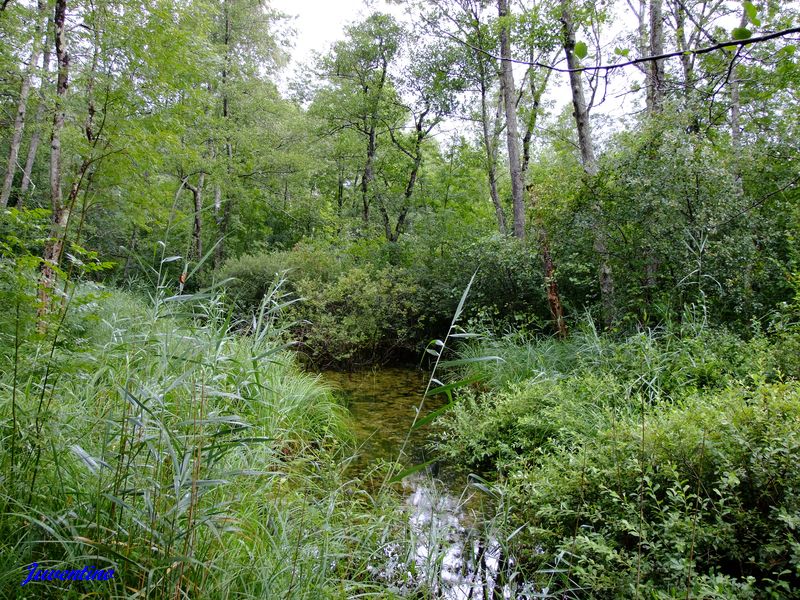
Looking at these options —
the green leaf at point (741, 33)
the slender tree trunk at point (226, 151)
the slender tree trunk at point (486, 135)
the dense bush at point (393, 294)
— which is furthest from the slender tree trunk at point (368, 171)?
the green leaf at point (741, 33)

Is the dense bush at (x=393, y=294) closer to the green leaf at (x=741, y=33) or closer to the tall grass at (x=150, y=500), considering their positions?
the tall grass at (x=150, y=500)

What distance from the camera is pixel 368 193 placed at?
544 inches

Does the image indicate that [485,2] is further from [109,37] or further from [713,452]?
[713,452]

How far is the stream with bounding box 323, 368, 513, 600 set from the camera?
7.87ft

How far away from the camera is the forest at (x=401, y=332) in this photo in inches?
68.4

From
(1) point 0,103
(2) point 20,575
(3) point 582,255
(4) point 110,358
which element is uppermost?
(1) point 0,103

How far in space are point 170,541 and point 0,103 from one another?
15.2m

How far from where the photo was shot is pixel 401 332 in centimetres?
938

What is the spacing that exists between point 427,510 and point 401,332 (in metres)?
6.09

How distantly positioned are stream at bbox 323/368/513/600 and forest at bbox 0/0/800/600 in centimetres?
3

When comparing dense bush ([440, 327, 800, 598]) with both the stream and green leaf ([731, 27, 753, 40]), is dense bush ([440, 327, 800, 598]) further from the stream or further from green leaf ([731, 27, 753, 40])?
green leaf ([731, 27, 753, 40])

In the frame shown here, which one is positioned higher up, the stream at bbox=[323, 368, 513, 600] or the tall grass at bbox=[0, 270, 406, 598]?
the tall grass at bbox=[0, 270, 406, 598]

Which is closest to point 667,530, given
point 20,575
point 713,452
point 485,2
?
point 713,452

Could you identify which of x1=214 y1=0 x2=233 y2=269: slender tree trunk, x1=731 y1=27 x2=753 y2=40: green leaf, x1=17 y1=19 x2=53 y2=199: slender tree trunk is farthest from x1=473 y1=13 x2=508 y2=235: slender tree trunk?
x1=731 y1=27 x2=753 y2=40: green leaf
